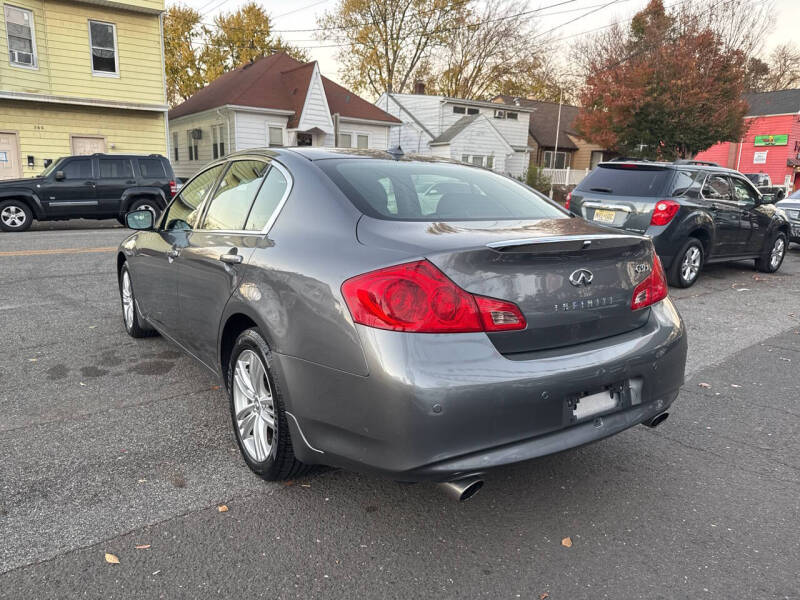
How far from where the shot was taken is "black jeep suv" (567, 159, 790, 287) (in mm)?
8219

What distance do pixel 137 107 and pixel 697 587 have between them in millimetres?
21504

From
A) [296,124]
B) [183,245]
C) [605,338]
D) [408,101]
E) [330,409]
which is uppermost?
[408,101]

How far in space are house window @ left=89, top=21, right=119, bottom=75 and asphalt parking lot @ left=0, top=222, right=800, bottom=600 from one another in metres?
18.3

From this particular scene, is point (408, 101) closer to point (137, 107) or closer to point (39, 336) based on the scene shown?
point (137, 107)

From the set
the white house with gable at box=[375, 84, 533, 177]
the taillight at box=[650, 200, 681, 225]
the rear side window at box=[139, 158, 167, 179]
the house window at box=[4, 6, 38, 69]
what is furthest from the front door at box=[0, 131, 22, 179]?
the white house with gable at box=[375, 84, 533, 177]

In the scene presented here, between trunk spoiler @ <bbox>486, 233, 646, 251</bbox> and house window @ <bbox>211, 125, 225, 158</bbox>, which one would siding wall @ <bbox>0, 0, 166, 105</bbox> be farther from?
trunk spoiler @ <bbox>486, 233, 646, 251</bbox>

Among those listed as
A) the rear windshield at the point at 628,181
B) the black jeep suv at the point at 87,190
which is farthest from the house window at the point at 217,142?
the rear windshield at the point at 628,181

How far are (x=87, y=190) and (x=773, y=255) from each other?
1467 cm

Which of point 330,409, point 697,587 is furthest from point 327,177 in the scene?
point 697,587

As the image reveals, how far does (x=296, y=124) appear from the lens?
25578 millimetres

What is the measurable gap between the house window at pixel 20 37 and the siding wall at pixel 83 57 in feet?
0.46

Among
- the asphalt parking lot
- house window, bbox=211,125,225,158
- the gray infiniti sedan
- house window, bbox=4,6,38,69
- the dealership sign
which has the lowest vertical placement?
the asphalt parking lot

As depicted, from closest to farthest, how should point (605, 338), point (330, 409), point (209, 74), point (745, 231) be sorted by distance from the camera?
point (330, 409) → point (605, 338) → point (745, 231) → point (209, 74)

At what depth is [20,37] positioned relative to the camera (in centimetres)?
1808
